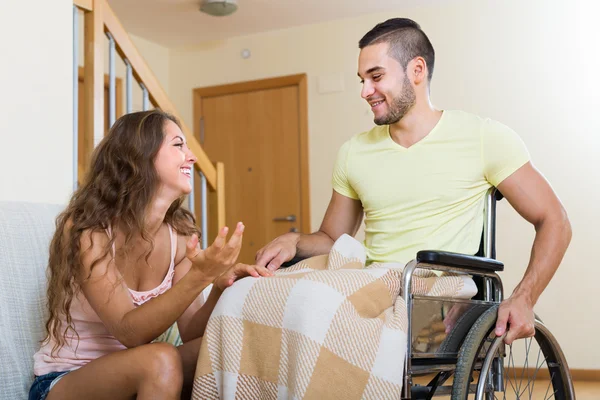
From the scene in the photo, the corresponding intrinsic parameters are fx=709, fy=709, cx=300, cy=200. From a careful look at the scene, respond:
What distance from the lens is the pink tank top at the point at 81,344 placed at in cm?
159

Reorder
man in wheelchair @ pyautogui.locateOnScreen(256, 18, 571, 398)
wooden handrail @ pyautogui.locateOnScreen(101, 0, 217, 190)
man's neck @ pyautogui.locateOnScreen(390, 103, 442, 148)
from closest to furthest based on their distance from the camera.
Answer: man in wheelchair @ pyautogui.locateOnScreen(256, 18, 571, 398) → man's neck @ pyautogui.locateOnScreen(390, 103, 442, 148) → wooden handrail @ pyautogui.locateOnScreen(101, 0, 217, 190)

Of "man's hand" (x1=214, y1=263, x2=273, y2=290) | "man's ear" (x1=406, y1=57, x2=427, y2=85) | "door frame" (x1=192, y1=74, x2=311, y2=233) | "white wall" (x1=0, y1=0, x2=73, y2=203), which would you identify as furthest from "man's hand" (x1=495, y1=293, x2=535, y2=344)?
"door frame" (x1=192, y1=74, x2=311, y2=233)

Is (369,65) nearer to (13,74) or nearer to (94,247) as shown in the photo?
(94,247)

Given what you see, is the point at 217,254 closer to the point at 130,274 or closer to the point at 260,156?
the point at 130,274

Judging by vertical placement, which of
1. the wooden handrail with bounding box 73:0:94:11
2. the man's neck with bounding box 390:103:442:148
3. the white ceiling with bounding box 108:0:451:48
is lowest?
the man's neck with bounding box 390:103:442:148

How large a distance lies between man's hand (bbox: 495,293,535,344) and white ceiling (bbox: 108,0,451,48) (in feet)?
11.3

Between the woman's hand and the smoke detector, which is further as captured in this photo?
the smoke detector

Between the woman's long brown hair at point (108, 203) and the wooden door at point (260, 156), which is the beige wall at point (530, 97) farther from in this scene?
the woman's long brown hair at point (108, 203)

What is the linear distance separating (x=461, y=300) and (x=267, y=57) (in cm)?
394

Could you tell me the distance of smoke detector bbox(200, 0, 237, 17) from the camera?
4.56 metres

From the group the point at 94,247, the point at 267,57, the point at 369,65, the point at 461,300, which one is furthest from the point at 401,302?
the point at 267,57

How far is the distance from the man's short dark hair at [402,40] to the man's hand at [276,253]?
647 mm

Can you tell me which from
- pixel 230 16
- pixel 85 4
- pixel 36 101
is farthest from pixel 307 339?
pixel 230 16

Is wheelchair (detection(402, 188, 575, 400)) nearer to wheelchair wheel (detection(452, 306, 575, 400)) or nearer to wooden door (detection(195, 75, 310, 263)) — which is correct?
wheelchair wheel (detection(452, 306, 575, 400))
